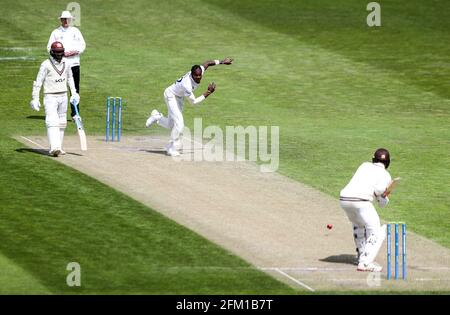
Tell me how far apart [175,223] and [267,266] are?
3.09 m

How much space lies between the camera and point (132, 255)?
877 inches

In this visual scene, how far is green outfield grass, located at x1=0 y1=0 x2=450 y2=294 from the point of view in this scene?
22109 mm

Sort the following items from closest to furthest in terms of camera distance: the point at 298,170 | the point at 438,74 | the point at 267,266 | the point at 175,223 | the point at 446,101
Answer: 1. the point at 267,266
2. the point at 175,223
3. the point at 298,170
4. the point at 446,101
5. the point at 438,74

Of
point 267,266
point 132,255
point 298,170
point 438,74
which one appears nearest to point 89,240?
point 132,255

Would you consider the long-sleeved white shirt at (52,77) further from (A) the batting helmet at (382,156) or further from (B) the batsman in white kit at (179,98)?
(A) the batting helmet at (382,156)

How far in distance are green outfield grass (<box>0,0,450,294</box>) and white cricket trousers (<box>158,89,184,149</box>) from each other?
8.55 feet

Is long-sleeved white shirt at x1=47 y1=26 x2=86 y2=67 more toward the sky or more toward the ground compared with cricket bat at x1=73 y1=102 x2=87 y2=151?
more toward the sky

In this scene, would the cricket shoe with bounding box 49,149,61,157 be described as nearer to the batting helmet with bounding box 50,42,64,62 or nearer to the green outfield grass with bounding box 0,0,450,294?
the green outfield grass with bounding box 0,0,450,294

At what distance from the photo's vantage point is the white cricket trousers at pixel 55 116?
29578 mm

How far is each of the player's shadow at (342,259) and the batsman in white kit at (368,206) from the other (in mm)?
339

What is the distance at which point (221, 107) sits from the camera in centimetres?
3800

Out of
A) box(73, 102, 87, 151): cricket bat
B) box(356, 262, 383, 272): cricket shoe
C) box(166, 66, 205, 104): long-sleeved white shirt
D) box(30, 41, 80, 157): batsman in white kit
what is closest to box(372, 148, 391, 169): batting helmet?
box(356, 262, 383, 272): cricket shoe

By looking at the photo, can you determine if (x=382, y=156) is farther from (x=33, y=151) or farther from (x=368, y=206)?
(x=33, y=151)
